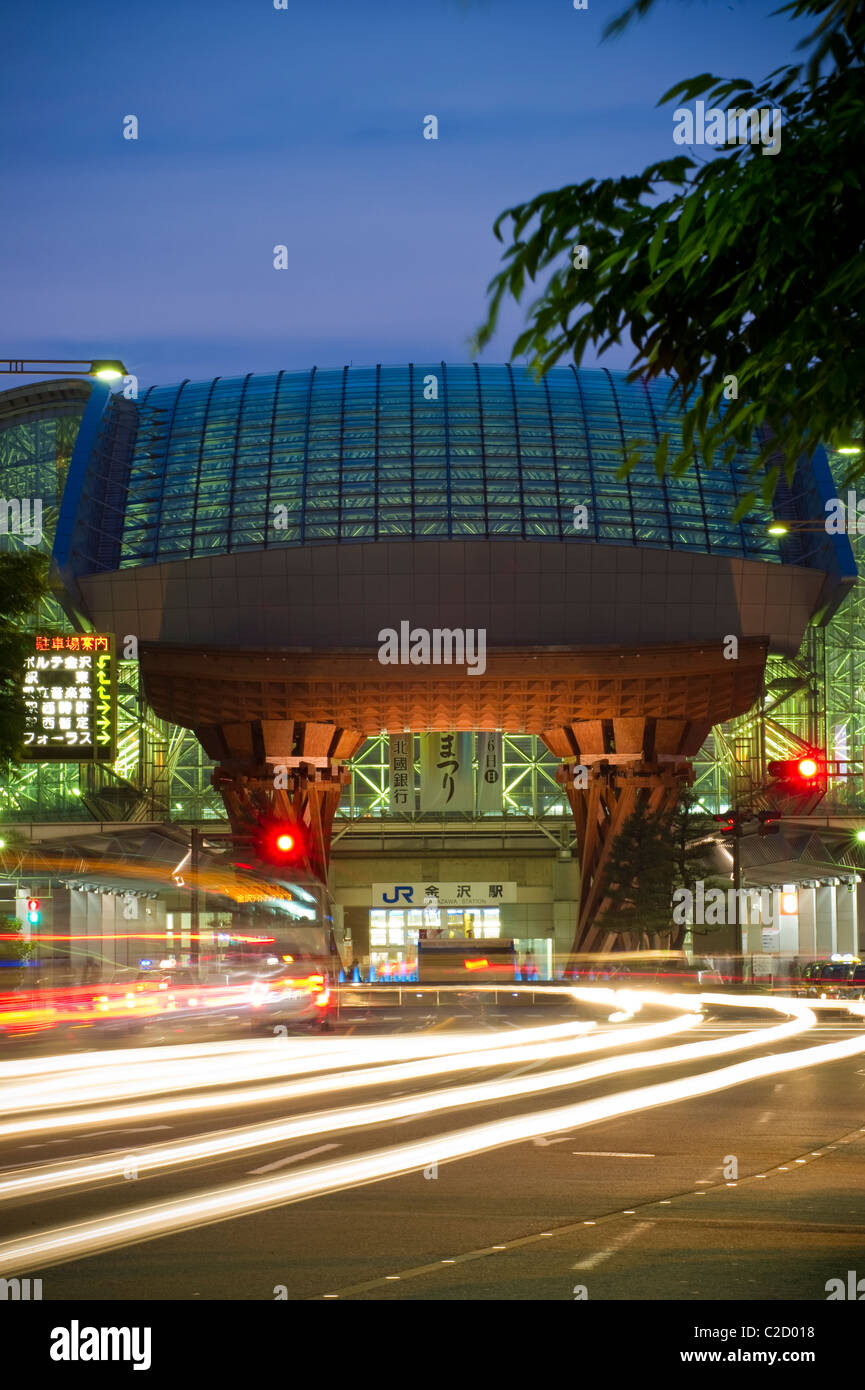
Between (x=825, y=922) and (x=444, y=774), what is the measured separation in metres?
26.5

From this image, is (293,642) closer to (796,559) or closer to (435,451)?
(435,451)

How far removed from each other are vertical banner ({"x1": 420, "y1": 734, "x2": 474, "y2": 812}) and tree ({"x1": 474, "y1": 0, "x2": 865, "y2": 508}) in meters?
87.6

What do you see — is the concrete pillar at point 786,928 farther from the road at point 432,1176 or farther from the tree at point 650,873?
the road at point 432,1176

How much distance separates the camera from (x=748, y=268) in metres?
6.87

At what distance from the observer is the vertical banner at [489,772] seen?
313 ft

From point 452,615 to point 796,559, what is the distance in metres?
18.8

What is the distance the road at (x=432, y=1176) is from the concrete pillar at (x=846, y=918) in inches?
1980

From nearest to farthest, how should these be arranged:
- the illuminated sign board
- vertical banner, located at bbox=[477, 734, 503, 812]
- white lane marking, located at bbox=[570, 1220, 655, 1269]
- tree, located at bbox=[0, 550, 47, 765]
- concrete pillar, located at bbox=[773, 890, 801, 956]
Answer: white lane marking, located at bbox=[570, 1220, 655, 1269] → tree, located at bbox=[0, 550, 47, 765] → the illuminated sign board → concrete pillar, located at bbox=[773, 890, 801, 956] → vertical banner, located at bbox=[477, 734, 503, 812]

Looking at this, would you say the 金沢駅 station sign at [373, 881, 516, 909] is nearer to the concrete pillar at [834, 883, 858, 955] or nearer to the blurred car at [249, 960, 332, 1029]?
the concrete pillar at [834, 883, 858, 955]

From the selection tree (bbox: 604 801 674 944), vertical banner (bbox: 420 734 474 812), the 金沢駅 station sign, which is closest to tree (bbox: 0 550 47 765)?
tree (bbox: 604 801 674 944)

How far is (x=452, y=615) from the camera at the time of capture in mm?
81562

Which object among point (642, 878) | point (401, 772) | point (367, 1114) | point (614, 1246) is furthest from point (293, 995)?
point (401, 772)

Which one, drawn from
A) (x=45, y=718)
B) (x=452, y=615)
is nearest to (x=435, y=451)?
(x=452, y=615)

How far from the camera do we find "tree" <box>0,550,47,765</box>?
31.5 meters
